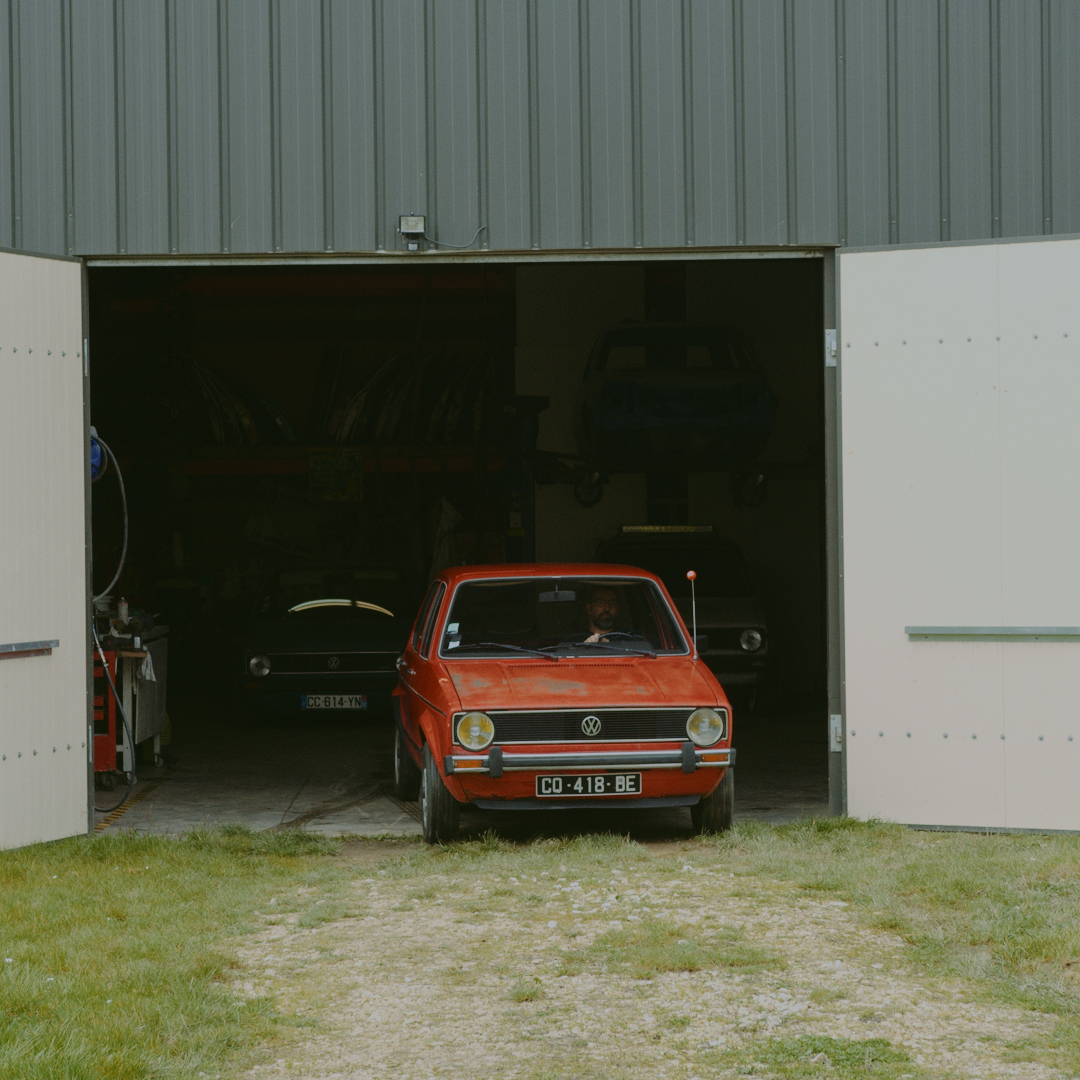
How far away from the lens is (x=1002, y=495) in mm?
6926

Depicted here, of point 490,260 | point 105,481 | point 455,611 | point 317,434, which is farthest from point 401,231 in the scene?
point 105,481

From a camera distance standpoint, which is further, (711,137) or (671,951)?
(711,137)

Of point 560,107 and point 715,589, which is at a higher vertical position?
point 560,107

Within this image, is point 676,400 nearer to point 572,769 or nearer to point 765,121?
point 765,121

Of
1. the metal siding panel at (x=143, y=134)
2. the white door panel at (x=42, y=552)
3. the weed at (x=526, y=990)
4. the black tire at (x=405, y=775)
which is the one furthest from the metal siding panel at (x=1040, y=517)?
the white door panel at (x=42, y=552)

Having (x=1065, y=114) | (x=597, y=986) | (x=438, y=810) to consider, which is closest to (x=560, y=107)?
(x=1065, y=114)

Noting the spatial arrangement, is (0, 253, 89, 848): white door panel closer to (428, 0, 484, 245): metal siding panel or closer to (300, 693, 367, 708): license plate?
(428, 0, 484, 245): metal siding panel

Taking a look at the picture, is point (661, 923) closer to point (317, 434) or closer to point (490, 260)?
point (490, 260)

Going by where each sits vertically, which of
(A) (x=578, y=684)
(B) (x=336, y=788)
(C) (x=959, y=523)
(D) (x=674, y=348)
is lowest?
(B) (x=336, y=788)

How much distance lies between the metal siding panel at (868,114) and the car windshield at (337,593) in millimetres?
6671

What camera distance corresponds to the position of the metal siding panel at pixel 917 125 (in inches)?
279

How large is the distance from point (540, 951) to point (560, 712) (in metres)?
1.82

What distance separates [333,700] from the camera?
11.7 meters

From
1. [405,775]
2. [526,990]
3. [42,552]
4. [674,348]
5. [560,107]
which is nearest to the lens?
[526,990]
